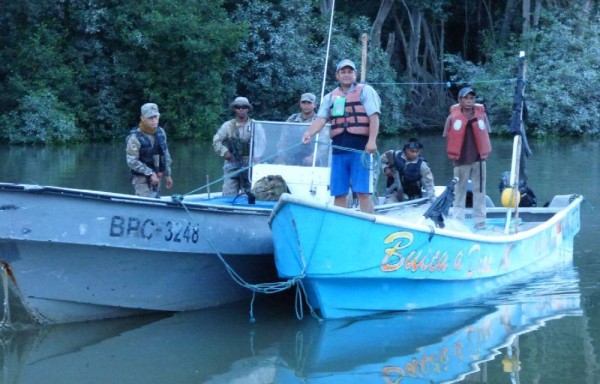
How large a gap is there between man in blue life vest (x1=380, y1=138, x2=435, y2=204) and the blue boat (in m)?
1.63

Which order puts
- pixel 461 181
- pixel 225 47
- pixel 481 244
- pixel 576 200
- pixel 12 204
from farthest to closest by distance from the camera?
pixel 225 47
pixel 576 200
pixel 461 181
pixel 481 244
pixel 12 204

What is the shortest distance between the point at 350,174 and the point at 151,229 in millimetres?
1954

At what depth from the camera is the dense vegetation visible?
30453 mm

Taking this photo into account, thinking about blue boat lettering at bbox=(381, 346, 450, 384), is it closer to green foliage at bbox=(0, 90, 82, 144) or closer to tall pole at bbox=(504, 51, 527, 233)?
tall pole at bbox=(504, 51, 527, 233)

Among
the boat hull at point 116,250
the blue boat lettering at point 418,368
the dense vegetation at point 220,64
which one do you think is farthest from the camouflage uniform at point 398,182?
the dense vegetation at point 220,64

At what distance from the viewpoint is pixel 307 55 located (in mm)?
32844

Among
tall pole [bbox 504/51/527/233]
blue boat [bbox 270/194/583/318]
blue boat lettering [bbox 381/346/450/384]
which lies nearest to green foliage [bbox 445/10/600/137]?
tall pole [bbox 504/51/527/233]

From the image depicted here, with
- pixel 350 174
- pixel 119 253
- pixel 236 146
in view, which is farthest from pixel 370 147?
pixel 236 146

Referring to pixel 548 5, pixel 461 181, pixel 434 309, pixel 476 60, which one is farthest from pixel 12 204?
pixel 476 60

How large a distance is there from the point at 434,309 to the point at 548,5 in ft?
96.1

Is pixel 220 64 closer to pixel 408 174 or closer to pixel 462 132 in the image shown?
pixel 408 174

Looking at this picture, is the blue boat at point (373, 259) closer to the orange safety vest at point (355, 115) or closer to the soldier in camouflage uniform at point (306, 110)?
the orange safety vest at point (355, 115)

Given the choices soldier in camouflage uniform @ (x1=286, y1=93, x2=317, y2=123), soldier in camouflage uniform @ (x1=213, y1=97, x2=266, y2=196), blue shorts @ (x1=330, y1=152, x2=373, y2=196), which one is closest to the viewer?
blue shorts @ (x1=330, y1=152, x2=373, y2=196)

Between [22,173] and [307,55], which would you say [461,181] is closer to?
[22,173]
